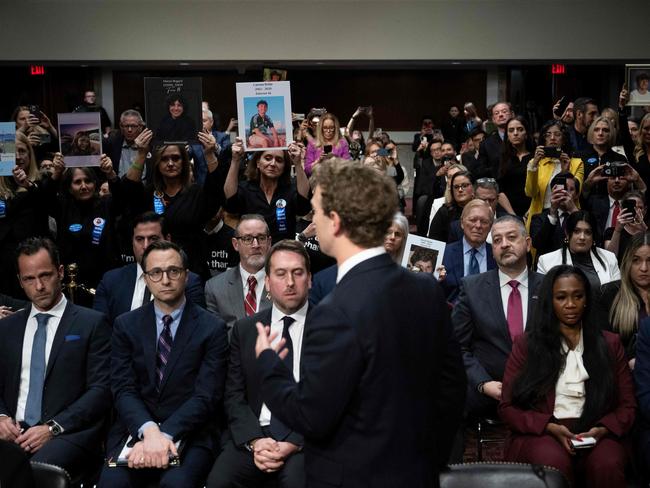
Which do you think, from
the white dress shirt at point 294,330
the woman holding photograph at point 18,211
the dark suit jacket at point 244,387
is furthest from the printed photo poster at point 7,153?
the white dress shirt at point 294,330

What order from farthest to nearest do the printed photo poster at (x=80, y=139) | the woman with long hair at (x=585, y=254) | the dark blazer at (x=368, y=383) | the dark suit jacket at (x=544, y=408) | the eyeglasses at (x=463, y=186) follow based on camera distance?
1. the eyeglasses at (x=463, y=186)
2. the printed photo poster at (x=80, y=139)
3. the woman with long hair at (x=585, y=254)
4. the dark suit jacket at (x=544, y=408)
5. the dark blazer at (x=368, y=383)

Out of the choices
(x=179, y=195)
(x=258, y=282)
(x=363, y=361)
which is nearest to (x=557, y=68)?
(x=179, y=195)

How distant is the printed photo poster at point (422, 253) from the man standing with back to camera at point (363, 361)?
235 cm

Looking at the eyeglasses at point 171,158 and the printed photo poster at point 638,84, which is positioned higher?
the printed photo poster at point 638,84

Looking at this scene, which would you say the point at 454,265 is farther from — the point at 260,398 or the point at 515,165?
the point at 260,398

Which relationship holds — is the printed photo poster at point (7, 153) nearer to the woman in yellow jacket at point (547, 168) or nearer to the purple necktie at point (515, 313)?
the purple necktie at point (515, 313)

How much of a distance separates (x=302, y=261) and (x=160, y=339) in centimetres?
69

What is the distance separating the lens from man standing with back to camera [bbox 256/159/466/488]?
2125 millimetres

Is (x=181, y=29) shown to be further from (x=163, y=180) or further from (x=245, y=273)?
(x=245, y=273)

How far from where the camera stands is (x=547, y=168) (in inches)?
235

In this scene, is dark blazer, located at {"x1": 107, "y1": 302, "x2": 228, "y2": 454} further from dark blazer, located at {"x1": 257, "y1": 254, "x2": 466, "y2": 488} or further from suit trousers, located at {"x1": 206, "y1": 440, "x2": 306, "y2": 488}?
dark blazer, located at {"x1": 257, "y1": 254, "x2": 466, "y2": 488}

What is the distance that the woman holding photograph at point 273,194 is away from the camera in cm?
505

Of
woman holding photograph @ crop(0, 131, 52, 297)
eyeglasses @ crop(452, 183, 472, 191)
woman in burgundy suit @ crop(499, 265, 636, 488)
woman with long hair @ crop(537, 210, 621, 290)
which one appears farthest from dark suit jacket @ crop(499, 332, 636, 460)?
woman holding photograph @ crop(0, 131, 52, 297)

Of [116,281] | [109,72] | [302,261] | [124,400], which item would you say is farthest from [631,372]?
[109,72]
